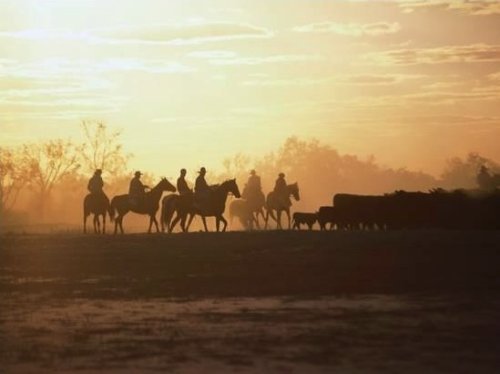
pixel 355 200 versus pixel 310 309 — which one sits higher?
pixel 355 200

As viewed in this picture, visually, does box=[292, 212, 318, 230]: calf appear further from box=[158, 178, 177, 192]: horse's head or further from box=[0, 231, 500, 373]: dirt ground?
box=[0, 231, 500, 373]: dirt ground

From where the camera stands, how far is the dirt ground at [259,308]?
41.2ft

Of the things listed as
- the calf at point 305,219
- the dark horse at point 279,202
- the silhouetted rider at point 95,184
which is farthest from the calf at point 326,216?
the silhouetted rider at point 95,184

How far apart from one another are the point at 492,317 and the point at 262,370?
18.0ft

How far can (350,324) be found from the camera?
15422mm

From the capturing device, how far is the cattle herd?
1786 inches

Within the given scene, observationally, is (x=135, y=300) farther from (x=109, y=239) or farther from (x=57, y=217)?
(x=57, y=217)

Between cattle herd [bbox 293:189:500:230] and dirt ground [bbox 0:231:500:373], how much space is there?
1245 centimetres

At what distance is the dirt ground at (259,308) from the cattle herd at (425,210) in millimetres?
12454

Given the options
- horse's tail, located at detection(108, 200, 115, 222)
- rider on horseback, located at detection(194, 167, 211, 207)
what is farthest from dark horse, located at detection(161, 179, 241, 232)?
horse's tail, located at detection(108, 200, 115, 222)

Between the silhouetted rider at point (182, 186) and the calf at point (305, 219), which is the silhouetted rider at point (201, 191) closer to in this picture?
the silhouetted rider at point (182, 186)

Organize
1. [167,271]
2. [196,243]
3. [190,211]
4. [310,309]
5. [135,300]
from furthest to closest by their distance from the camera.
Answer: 1. [190,211]
2. [196,243]
3. [167,271]
4. [135,300]
5. [310,309]

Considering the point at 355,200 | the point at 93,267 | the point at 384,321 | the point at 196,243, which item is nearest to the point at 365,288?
the point at 384,321

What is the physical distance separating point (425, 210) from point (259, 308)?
1183 inches
